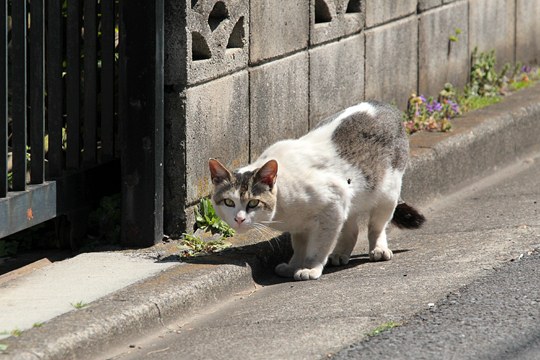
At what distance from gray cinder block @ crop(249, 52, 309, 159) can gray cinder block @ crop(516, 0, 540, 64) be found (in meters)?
3.79

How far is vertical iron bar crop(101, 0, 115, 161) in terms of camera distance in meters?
6.25

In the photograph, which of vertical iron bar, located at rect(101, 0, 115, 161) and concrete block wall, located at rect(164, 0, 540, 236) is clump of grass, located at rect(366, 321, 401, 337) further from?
vertical iron bar, located at rect(101, 0, 115, 161)

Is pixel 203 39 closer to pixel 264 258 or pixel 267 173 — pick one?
pixel 267 173

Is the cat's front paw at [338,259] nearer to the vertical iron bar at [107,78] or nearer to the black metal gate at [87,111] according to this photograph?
the black metal gate at [87,111]

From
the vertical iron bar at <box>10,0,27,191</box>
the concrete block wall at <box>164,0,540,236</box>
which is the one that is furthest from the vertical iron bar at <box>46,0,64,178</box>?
the concrete block wall at <box>164,0,540,236</box>

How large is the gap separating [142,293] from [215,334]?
1.42ft

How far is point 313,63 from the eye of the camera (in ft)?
25.1

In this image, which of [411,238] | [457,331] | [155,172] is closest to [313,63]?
[411,238]

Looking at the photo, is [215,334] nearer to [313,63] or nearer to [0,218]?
[0,218]

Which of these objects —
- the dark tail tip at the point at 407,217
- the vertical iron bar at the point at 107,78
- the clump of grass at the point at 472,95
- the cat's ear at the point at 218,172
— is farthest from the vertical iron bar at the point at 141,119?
the clump of grass at the point at 472,95

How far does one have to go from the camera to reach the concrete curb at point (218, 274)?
189 inches

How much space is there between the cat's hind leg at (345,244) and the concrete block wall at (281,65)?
2.53 feet

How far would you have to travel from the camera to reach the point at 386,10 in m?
8.56

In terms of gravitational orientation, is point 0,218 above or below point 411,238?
above
